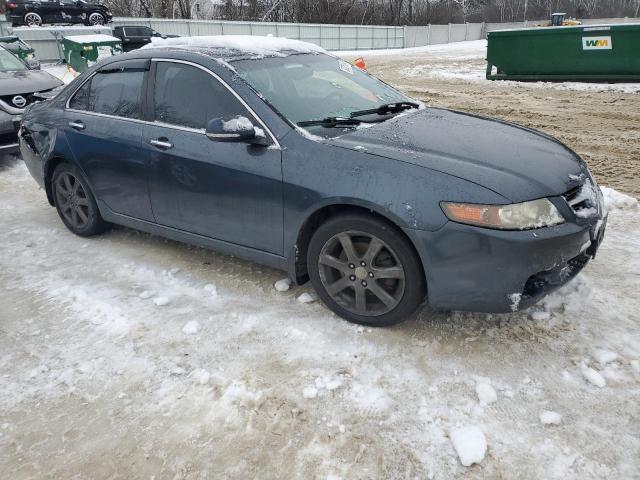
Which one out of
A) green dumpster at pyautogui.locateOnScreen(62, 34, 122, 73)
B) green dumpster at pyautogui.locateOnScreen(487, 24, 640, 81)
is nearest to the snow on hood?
green dumpster at pyautogui.locateOnScreen(487, 24, 640, 81)

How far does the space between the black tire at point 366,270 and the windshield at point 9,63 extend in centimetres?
772

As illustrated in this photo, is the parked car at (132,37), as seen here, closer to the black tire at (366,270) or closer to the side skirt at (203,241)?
the side skirt at (203,241)

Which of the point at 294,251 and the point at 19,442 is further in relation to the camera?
the point at 294,251

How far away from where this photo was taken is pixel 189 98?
366 centimetres

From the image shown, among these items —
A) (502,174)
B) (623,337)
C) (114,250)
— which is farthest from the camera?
(114,250)

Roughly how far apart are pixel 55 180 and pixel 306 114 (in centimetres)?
268

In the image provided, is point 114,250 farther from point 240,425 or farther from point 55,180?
point 240,425

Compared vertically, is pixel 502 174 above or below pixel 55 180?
above

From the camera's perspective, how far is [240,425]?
2.49 m

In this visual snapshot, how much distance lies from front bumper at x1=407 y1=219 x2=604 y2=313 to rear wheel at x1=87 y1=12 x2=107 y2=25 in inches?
1155

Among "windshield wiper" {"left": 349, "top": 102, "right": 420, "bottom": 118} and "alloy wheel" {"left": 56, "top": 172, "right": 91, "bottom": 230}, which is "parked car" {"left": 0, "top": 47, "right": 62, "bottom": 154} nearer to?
"alloy wheel" {"left": 56, "top": 172, "right": 91, "bottom": 230}

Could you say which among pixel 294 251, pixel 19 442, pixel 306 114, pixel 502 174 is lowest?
pixel 19 442

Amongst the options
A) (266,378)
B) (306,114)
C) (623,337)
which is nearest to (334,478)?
(266,378)

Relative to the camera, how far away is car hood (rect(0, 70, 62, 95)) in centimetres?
757
